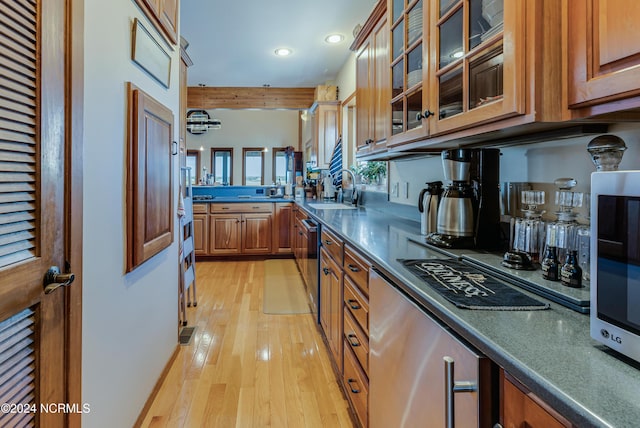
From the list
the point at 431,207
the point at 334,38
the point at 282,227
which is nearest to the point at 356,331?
the point at 431,207

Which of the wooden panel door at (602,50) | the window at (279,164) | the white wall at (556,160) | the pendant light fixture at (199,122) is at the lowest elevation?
the white wall at (556,160)

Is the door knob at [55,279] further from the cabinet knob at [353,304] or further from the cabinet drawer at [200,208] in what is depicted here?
the cabinet drawer at [200,208]

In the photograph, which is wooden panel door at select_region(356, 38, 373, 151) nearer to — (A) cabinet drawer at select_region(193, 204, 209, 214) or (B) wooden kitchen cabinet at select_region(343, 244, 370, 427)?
(B) wooden kitchen cabinet at select_region(343, 244, 370, 427)

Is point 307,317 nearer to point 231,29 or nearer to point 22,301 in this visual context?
point 22,301

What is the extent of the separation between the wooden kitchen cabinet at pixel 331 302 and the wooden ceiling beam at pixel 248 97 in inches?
146

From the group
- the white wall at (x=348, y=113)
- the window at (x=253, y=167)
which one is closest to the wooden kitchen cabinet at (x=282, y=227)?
the white wall at (x=348, y=113)

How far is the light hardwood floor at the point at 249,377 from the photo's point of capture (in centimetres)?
173

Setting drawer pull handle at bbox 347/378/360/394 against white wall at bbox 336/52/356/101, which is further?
white wall at bbox 336/52/356/101

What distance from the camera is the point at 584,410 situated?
1.47ft

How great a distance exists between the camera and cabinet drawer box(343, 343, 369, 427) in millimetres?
1452

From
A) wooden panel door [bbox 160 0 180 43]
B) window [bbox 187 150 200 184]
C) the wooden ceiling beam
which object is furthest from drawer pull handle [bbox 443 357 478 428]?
window [bbox 187 150 200 184]

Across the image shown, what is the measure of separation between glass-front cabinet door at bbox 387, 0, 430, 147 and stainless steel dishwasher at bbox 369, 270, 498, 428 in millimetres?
814

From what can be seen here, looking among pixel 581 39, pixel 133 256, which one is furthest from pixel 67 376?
pixel 581 39

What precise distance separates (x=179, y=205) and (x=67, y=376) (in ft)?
5.63
